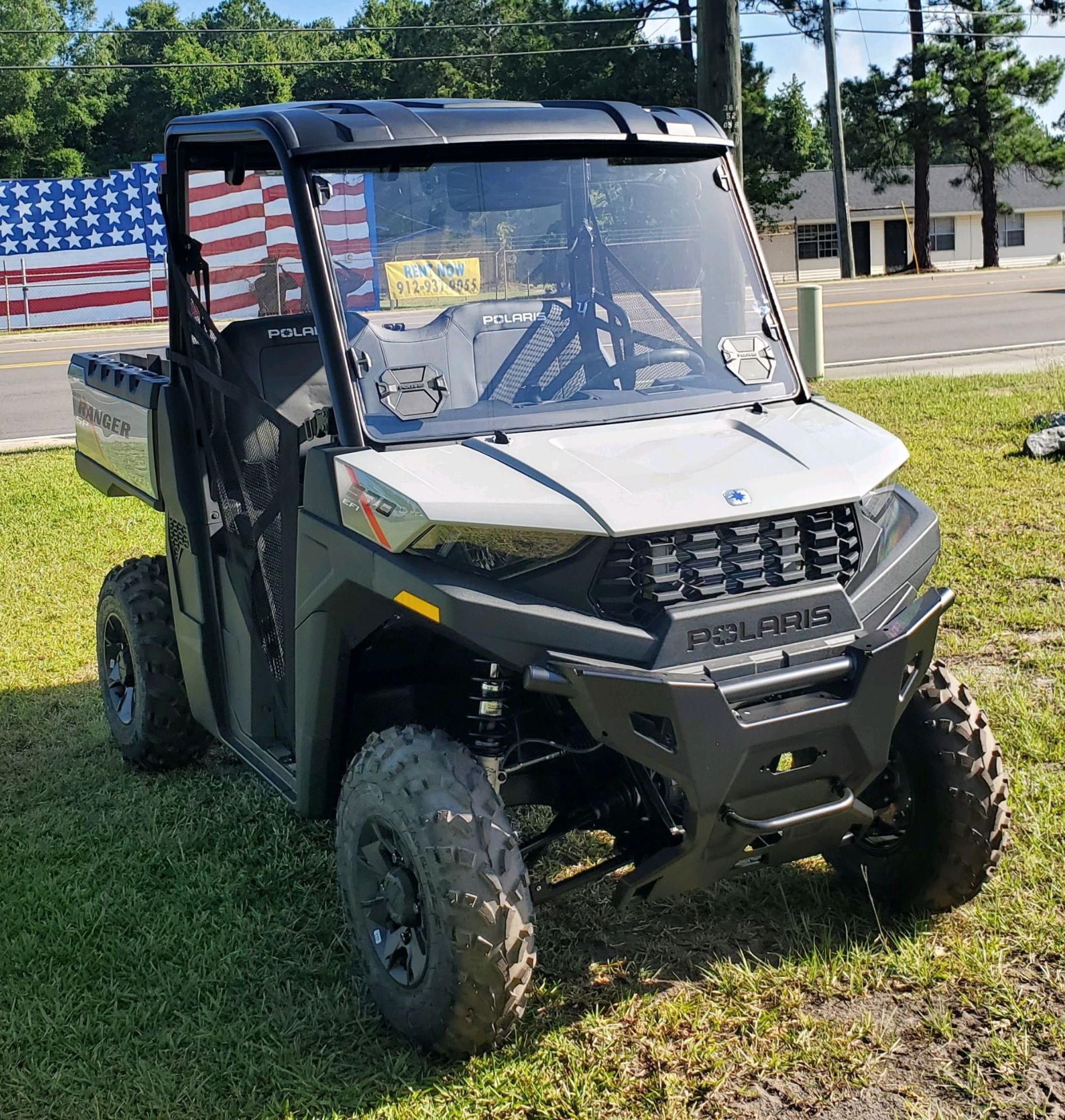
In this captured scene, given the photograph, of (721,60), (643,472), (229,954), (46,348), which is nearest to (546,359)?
(643,472)

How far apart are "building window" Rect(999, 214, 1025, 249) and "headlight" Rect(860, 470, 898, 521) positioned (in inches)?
2381

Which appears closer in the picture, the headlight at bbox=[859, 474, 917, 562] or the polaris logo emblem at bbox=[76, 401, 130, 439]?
the headlight at bbox=[859, 474, 917, 562]

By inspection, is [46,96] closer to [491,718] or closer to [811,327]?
[811,327]

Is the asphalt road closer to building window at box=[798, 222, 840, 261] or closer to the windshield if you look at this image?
the windshield

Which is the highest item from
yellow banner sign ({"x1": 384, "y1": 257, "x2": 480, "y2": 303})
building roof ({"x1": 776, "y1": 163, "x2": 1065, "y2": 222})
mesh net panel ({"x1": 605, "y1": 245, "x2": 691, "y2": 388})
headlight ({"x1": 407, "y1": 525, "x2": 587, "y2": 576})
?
building roof ({"x1": 776, "y1": 163, "x2": 1065, "y2": 222})

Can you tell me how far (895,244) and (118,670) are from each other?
54.7 meters

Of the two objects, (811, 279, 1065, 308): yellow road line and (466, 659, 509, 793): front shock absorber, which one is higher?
(466, 659, 509, 793): front shock absorber

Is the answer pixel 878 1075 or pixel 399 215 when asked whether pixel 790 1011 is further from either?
pixel 399 215

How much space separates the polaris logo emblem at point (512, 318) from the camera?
3510mm

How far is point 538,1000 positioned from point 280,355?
212 cm

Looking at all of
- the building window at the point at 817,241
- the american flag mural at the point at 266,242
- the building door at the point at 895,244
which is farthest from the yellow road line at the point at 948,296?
A: the building window at the point at 817,241

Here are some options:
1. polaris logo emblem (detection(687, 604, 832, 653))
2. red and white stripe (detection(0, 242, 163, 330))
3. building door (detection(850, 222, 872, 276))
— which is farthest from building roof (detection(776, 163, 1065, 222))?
polaris logo emblem (detection(687, 604, 832, 653))

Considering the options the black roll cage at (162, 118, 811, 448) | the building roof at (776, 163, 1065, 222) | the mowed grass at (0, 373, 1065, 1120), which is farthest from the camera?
the building roof at (776, 163, 1065, 222)

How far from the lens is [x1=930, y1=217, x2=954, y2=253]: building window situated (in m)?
56.7
